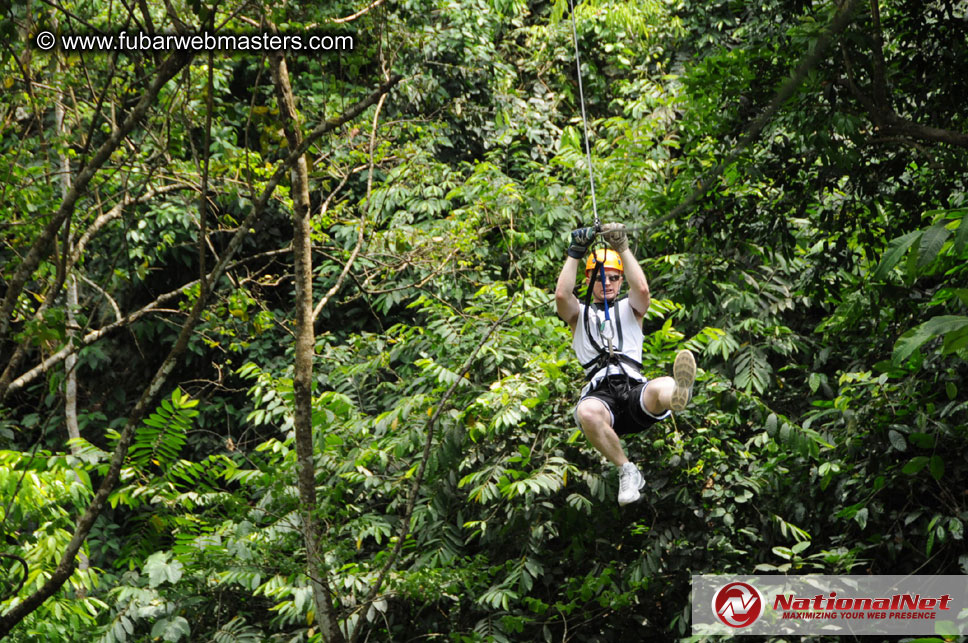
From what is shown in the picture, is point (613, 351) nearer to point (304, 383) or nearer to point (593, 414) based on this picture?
point (593, 414)

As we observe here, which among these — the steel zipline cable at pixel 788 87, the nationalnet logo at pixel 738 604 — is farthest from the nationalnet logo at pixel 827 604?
the steel zipline cable at pixel 788 87

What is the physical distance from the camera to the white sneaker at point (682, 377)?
4.22 meters

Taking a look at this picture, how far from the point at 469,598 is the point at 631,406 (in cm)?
198

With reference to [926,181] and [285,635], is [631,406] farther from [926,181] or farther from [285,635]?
[285,635]

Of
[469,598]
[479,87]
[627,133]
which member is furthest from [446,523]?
[479,87]

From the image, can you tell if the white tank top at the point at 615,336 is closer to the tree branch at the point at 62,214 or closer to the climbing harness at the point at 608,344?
the climbing harness at the point at 608,344

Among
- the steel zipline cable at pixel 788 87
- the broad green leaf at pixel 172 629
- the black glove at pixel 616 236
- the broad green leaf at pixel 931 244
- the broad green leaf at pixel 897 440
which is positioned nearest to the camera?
the steel zipline cable at pixel 788 87

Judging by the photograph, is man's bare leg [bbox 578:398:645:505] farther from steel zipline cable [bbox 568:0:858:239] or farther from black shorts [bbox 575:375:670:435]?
steel zipline cable [bbox 568:0:858:239]

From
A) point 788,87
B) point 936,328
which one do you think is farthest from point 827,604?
point 788,87

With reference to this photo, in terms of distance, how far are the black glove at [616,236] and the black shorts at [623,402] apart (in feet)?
2.16

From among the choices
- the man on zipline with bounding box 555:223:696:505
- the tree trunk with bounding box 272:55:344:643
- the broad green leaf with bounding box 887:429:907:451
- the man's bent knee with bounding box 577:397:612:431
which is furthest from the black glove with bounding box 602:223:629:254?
the broad green leaf with bounding box 887:429:907:451

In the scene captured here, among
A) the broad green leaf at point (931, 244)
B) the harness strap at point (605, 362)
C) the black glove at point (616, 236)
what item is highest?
the black glove at point (616, 236)

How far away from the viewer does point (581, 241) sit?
15.0 ft

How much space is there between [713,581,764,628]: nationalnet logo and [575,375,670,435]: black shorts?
Answer: 1.18 m
